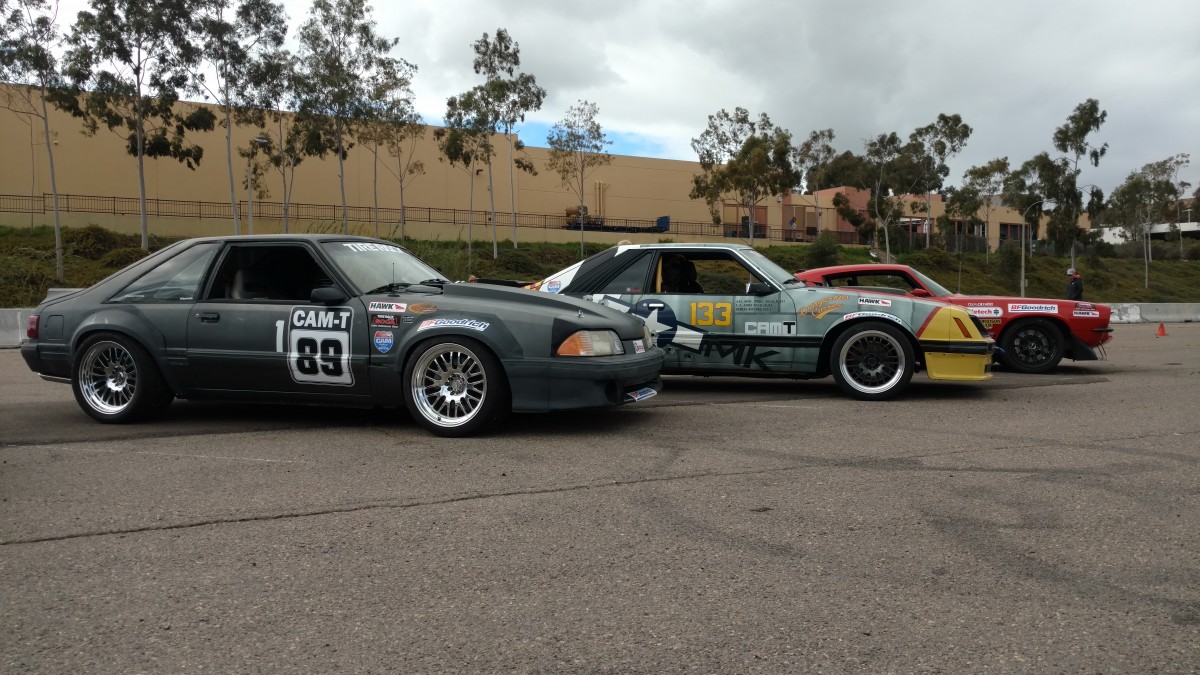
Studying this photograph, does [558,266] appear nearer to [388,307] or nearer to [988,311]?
[988,311]

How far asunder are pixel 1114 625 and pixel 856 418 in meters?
4.33

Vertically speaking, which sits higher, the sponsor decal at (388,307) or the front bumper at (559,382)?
the sponsor decal at (388,307)

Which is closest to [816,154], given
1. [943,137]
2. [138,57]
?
[943,137]

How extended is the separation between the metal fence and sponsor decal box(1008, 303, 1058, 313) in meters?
32.6

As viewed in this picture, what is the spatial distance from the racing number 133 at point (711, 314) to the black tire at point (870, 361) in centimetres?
101

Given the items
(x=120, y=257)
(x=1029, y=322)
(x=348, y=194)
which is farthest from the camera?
(x=348, y=194)

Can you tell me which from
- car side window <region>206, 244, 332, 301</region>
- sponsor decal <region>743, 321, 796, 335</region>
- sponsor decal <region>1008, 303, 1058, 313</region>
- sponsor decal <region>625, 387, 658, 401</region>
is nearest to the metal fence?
sponsor decal <region>1008, 303, 1058, 313</region>

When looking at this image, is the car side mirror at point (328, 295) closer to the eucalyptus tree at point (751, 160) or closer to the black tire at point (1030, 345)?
the black tire at point (1030, 345)

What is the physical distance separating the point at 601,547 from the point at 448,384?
2821 millimetres

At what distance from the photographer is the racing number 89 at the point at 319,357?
260 inches

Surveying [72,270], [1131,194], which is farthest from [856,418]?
[1131,194]

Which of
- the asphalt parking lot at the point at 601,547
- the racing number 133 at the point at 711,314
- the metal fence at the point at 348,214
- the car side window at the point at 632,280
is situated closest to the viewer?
the asphalt parking lot at the point at 601,547

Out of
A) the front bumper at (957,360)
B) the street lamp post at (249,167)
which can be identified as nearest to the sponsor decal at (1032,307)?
the front bumper at (957,360)

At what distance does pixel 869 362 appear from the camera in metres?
8.48
